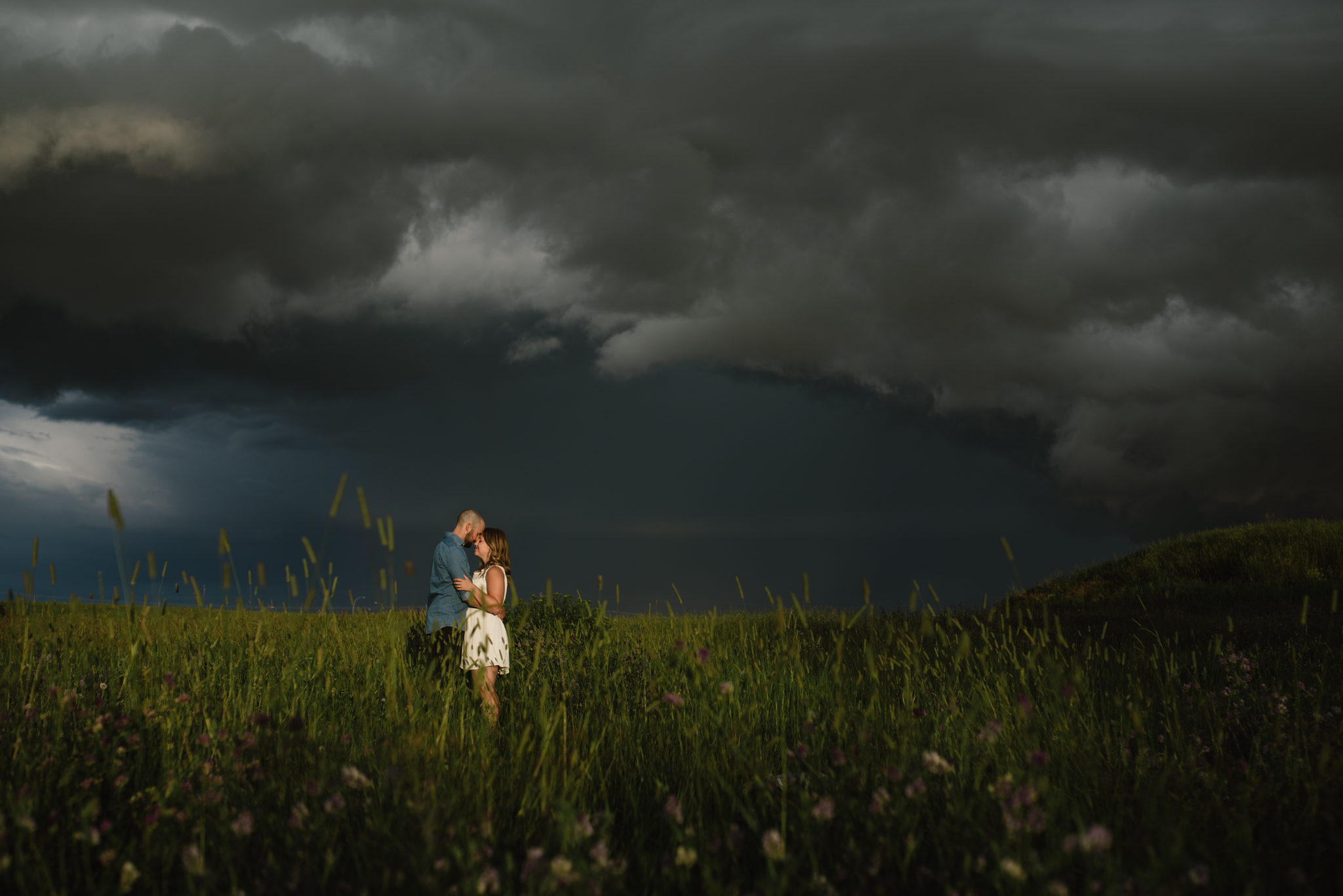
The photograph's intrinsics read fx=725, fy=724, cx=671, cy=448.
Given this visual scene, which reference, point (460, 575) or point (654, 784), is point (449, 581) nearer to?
point (460, 575)

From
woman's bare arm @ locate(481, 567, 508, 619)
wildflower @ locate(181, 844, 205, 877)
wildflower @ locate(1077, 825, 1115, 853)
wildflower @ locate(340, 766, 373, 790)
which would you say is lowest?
wildflower @ locate(1077, 825, 1115, 853)

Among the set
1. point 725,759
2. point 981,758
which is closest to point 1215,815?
point 981,758

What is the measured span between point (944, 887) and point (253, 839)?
7.14 ft

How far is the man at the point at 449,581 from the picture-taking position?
22.4 feet

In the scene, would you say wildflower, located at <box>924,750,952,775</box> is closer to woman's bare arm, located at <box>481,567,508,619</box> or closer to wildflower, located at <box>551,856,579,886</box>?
wildflower, located at <box>551,856,579,886</box>

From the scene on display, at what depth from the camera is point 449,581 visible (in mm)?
6922

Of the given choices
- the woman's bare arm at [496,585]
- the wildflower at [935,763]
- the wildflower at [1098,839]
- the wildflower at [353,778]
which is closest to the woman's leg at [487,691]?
the woman's bare arm at [496,585]

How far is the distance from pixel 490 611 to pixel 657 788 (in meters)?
3.20

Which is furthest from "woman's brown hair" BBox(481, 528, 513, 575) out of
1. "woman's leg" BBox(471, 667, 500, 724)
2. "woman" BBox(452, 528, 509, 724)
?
"woman's leg" BBox(471, 667, 500, 724)

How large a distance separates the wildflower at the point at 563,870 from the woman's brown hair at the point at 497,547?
528 centimetres

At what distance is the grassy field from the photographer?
2037 millimetres

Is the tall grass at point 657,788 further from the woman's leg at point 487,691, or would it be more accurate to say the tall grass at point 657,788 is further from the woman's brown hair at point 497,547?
the woman's brown hair at point 497,547

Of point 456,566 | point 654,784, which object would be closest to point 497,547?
point 456,566

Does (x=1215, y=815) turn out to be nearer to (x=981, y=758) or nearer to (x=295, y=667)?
(x=981, y=758)
